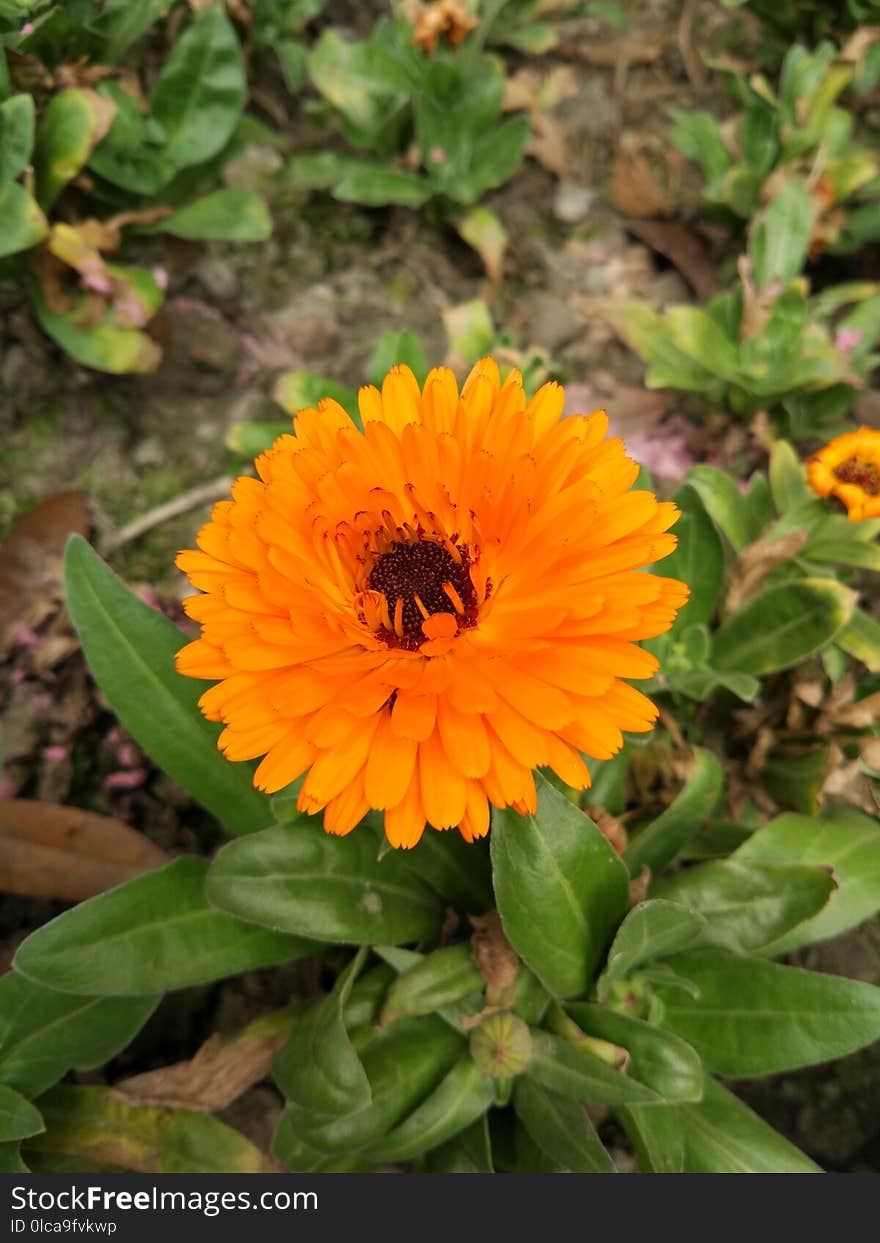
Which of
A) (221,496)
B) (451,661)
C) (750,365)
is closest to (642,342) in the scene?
(750,365)

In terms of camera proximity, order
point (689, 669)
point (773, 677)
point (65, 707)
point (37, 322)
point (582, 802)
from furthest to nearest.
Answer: point (37, 322) → point (65, 707) → point (773, 677) → point (689, 669) → point (582, 802)

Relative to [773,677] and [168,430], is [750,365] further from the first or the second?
[168,430]

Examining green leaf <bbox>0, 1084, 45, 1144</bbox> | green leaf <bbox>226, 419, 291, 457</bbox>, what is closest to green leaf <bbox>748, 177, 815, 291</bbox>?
green leaf <bbox>226, 419, 291, 457</bbox>

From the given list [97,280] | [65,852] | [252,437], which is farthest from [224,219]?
[65,852]

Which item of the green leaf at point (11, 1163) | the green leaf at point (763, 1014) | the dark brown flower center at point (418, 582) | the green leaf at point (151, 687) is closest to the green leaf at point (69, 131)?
the green leaf at point (151, 687)

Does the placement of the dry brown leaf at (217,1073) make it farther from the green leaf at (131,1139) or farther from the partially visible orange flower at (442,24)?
the partially visible orange flower at (442,24)

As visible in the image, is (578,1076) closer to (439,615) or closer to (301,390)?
(439,615)

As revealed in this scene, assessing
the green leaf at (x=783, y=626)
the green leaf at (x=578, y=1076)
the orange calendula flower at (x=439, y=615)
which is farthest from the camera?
the green leaf at (x=783, y=626)
